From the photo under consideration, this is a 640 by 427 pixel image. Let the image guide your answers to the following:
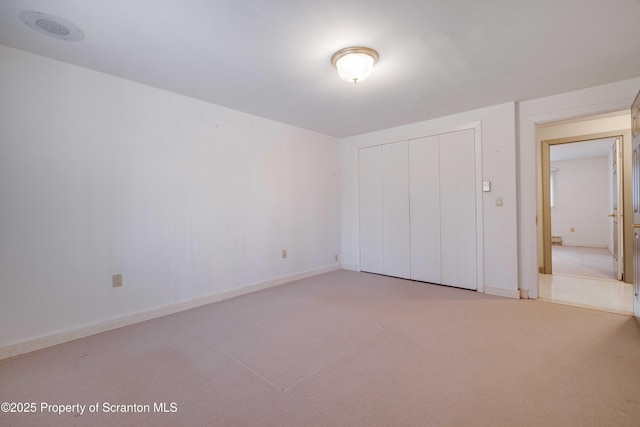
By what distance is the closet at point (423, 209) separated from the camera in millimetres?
3600

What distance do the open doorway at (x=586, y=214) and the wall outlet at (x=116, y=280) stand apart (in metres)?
4.62

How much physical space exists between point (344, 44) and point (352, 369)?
232cm

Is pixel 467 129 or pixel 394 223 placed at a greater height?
pixel 467 129

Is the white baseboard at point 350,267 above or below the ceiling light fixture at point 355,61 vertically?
below

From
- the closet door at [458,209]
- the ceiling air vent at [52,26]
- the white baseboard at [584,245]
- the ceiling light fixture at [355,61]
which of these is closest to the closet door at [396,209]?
the closet door at [458,209]

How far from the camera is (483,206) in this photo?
11.4 feet

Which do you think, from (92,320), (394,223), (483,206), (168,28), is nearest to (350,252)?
(394,223)

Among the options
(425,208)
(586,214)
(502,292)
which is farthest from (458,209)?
(586,214)

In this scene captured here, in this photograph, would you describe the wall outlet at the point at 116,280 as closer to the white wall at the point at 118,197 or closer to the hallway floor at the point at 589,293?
the white wall at the point at 118,197

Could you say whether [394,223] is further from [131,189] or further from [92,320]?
→ [92,320]

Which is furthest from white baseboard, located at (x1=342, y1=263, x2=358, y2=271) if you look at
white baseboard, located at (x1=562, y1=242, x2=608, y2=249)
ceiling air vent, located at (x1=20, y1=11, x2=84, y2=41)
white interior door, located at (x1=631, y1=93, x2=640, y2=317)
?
white baseboard, located at (x1=562, y1=242, x2=608, y2=249)

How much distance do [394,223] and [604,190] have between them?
22.1 feet

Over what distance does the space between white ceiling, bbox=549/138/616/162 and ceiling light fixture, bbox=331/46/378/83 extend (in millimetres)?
5621

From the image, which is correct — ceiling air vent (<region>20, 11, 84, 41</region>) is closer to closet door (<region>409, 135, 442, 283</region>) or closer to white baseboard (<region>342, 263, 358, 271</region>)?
closet door (<region>409, 135, 442, 283</region>)
